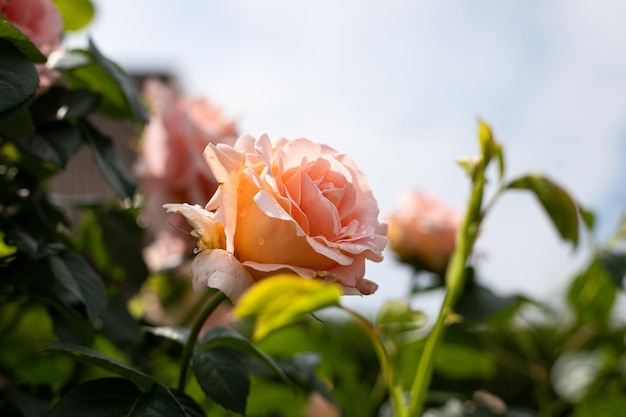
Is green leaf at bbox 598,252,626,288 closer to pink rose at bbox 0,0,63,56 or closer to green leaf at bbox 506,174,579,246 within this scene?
green leaf at bbox 506,174,579,246

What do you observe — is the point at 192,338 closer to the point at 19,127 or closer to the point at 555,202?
the point at 19,127

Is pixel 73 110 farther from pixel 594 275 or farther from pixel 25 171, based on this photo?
pixel 594 275

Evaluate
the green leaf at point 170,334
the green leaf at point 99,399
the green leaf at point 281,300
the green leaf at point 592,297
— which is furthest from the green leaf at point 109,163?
the green leaf at point 592,297

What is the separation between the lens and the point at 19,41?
546 millimetres

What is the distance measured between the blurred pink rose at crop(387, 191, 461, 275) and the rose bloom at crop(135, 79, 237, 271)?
13.9 inches

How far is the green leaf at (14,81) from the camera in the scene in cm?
49

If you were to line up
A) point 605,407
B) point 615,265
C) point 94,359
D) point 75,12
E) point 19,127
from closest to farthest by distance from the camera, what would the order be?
point 94,359 < point 19,127 < point 75,12 < point 615,265 < point 605,407

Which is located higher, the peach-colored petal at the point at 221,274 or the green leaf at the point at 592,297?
the peach-colored petal at the point at 221,274

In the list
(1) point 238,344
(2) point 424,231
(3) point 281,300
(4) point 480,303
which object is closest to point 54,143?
(1) point 238,344

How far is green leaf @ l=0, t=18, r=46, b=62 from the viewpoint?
529 millimetres

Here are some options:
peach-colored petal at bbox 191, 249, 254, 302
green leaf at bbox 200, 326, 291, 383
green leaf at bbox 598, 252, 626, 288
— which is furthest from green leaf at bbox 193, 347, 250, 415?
green leaf at bbox 598, 252, 626, 288

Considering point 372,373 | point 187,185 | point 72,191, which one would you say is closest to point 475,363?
point 187,185

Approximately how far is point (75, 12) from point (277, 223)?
1.91ft

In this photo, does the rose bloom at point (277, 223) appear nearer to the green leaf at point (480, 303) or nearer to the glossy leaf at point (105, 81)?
the glossy leaf at point (105, 81)
